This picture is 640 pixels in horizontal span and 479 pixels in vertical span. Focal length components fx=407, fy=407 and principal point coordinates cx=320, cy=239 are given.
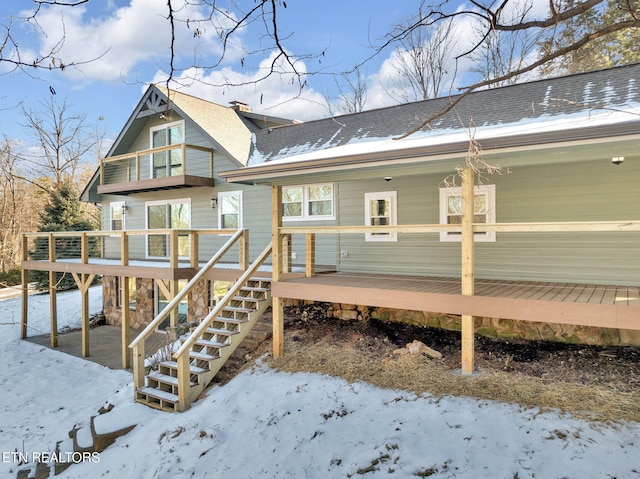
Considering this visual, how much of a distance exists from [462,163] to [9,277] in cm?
2297

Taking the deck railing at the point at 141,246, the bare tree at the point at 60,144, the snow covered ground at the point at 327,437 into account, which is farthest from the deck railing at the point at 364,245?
the bare tree at the point at 60,144

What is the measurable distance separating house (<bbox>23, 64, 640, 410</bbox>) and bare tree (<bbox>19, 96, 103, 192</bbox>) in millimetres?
13606

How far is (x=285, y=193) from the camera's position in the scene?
34.2 ft

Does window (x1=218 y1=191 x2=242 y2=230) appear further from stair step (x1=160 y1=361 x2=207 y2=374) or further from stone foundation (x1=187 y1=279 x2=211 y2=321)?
stair step (x1=160 y1=361 x2=207 y2=374)

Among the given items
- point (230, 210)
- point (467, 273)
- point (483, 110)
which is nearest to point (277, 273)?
point (467, 273)

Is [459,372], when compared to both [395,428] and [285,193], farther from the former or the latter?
[285,193]

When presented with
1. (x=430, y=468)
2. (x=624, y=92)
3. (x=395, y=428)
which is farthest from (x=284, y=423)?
(x=624, y=92)

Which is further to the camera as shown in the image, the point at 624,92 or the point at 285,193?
the point at 285,193

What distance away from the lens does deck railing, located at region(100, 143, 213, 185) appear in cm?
1133

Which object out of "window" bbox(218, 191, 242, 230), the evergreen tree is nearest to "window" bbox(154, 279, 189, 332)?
"window" bbox(218, 191, 242, 230)

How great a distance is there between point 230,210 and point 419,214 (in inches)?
212

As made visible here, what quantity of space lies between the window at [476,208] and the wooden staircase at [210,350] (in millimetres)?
3734

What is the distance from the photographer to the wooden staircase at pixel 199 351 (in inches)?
244

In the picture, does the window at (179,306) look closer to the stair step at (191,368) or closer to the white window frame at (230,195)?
the white window frame at (230,195)
